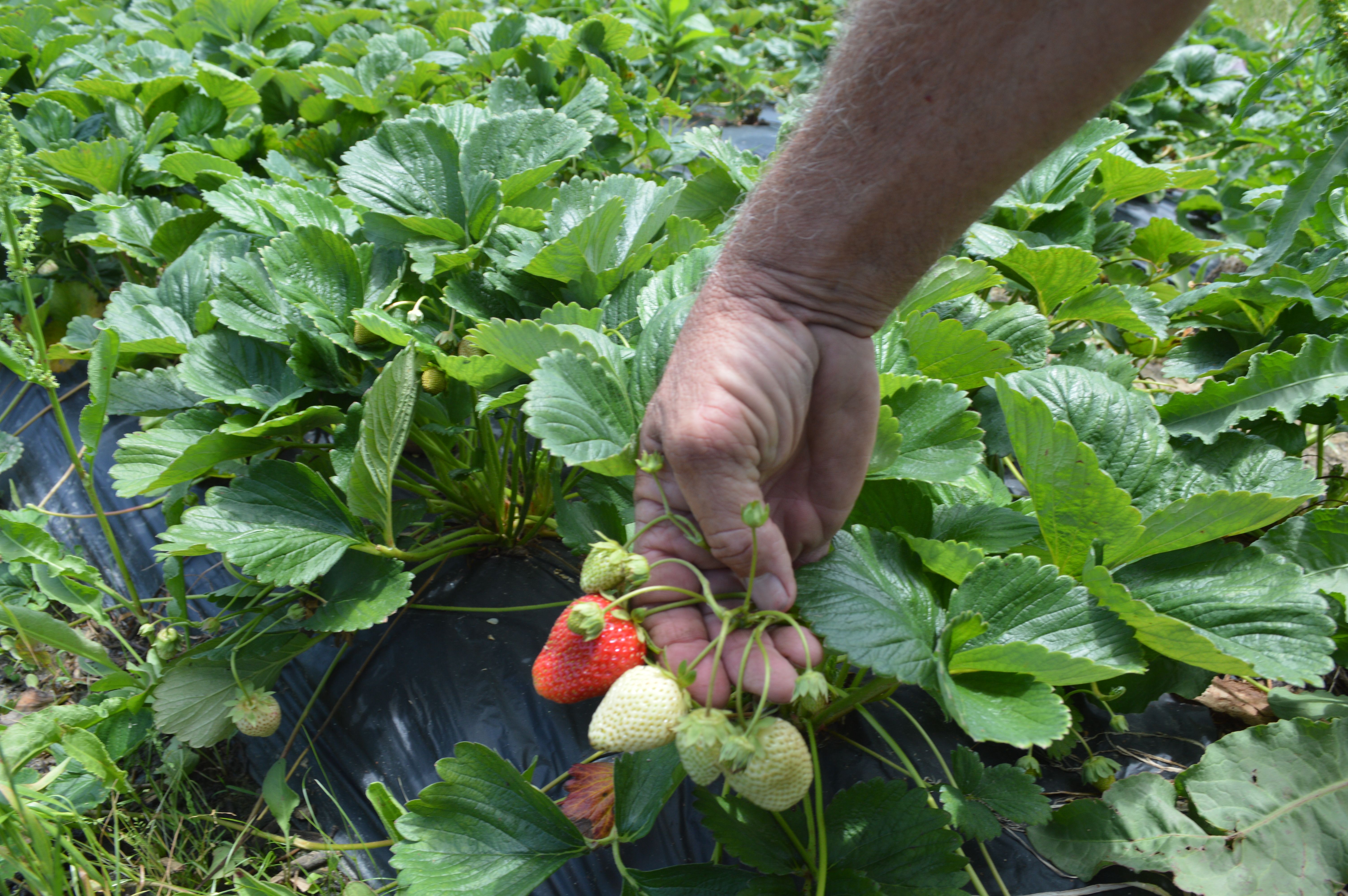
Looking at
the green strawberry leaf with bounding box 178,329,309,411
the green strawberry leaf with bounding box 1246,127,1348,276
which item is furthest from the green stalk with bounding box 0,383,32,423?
the green strawberry leaf with bounding box 1246,127,1348,276

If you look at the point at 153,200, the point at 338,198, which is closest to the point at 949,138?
the point at 338,198

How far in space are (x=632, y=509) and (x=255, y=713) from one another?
25.4 inches

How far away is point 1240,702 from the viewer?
4.24 feet

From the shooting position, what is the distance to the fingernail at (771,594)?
3.05 ft

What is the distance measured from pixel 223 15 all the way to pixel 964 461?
3.15 m

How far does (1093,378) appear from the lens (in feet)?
3.71

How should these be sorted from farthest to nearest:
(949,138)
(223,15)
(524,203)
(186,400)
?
(223,15) → (524,203) → (186,400) → (949,138)

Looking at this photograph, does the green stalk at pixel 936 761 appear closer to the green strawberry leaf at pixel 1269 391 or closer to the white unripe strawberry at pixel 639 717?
the white unripe strawberry at pixel 639 717

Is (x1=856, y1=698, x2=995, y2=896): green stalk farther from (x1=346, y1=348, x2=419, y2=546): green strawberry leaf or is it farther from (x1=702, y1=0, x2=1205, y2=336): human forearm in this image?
(x1=346, y1=348, x2=419, y2=546): green strawberry leaf

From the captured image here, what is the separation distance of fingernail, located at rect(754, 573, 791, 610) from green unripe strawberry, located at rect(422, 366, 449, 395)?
687 mm

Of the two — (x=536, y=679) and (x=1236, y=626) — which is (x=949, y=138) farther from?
(x=536, y=679)

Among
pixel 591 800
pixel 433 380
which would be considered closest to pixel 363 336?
pixel 433 380

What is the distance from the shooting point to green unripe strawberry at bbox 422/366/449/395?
1.34 m

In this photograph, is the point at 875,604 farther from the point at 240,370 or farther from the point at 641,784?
the point at 240,370
